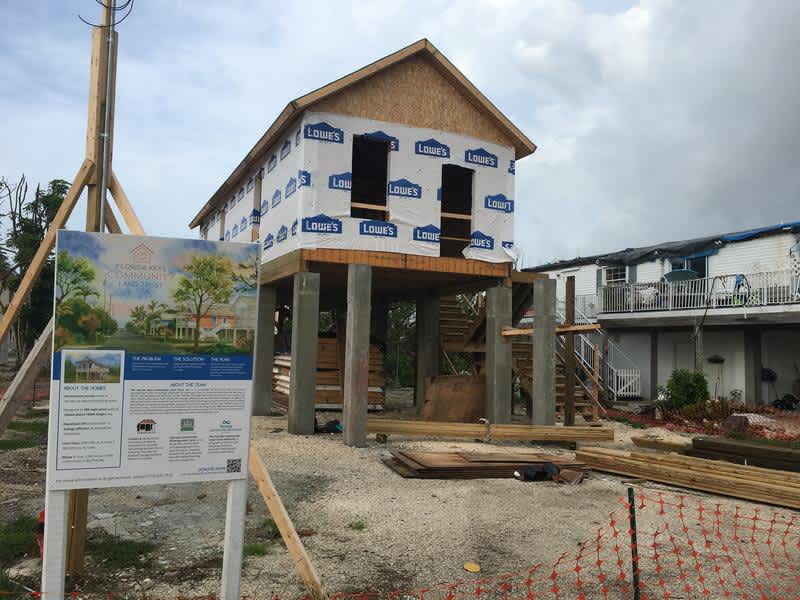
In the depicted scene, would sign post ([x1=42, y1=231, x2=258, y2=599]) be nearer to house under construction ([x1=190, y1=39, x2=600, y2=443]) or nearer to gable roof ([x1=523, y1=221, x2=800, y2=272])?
house under construction ([x1=190, y1=39, x2=600, y2=443])

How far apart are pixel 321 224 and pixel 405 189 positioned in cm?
215

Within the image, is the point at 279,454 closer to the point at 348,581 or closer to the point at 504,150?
the point at 348,581

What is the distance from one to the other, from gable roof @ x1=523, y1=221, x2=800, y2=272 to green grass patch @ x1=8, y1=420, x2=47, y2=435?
22.8 m

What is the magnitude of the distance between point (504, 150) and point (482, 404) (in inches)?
256

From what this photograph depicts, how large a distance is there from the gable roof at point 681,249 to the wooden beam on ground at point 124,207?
2302cm

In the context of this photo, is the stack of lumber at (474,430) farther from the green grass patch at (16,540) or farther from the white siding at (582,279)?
the white siding at (582,279)

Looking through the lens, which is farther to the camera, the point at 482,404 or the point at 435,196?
the point at 482,404

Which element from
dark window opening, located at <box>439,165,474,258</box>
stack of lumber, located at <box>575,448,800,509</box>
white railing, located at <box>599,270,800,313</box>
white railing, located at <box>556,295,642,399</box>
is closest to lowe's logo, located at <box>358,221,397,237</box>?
dark window opening, located at <box>439,165,474,258</box>

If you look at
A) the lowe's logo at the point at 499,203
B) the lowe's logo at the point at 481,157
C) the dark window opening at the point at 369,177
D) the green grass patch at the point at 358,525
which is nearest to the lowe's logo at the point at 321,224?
the lowe's logo at the point at 481,157

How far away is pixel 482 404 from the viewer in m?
16.5

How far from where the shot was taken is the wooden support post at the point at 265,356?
675 inches

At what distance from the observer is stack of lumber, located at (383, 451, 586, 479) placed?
9.98m

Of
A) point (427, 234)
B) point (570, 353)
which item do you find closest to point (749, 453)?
point (570, 353)

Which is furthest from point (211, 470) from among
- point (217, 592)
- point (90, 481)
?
point (217, 592)
